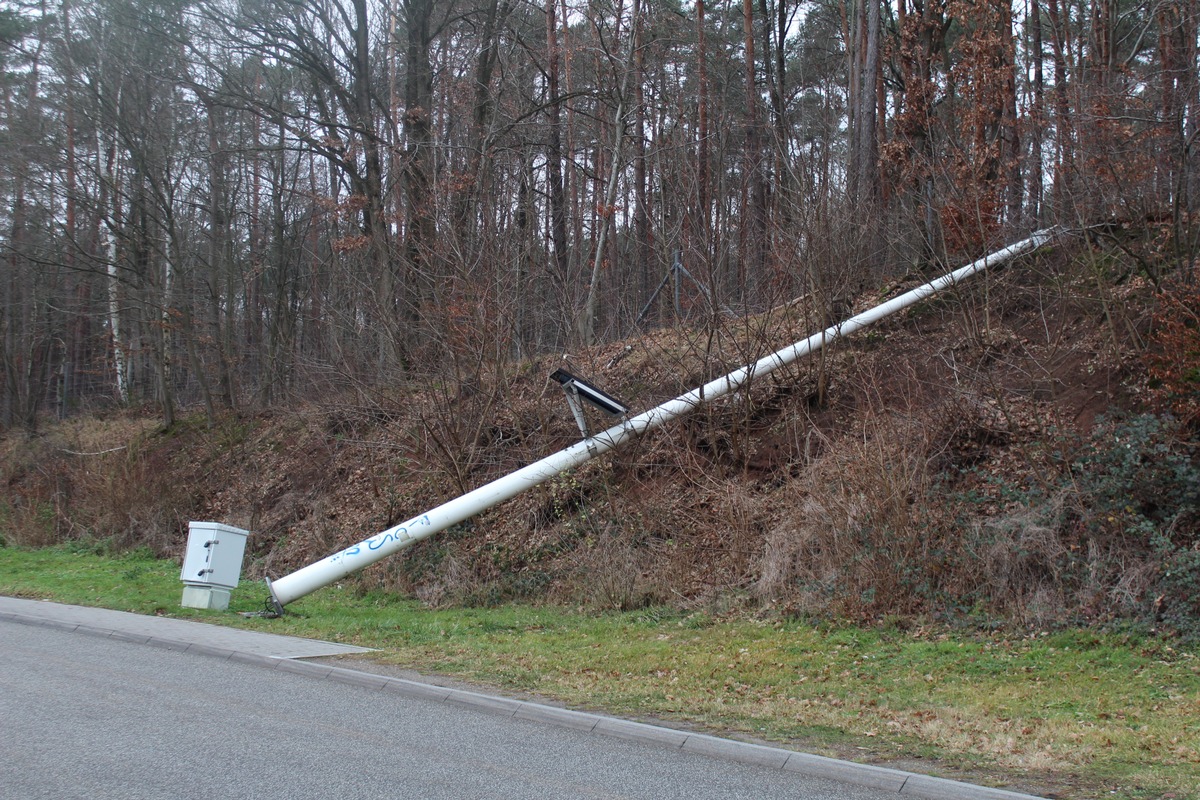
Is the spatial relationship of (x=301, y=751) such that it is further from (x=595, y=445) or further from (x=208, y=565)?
(x=595, y=445)

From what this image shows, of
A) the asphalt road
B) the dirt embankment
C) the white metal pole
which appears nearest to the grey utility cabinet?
the white metal pole

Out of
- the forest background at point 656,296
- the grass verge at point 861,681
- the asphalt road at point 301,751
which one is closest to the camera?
the asphalt road at point 301,751

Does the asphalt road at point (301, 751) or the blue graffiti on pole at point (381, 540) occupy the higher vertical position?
the blue graffiti on pole at point (381, 540)

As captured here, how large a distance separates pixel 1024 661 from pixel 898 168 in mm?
12308

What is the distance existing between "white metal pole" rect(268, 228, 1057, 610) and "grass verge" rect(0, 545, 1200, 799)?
0.81m

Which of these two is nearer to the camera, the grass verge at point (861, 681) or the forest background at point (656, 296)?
the grass verge at point (861, 681)

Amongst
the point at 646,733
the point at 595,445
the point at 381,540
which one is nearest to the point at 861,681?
the point at 646,733

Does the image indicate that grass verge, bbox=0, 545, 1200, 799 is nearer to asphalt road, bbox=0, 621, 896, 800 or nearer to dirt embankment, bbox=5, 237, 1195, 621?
dirt embankment, bbox=5, 237, 1195, 621

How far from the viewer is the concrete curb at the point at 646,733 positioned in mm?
5836

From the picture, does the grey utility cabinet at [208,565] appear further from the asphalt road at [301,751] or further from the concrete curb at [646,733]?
the asphalt road at [301,751]

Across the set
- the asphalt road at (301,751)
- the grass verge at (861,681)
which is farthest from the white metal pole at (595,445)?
the asphalt road at (301,751)

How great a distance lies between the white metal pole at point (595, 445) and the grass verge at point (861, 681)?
0.81 m

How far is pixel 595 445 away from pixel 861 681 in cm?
706

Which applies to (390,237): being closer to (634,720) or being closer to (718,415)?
(718,415)
